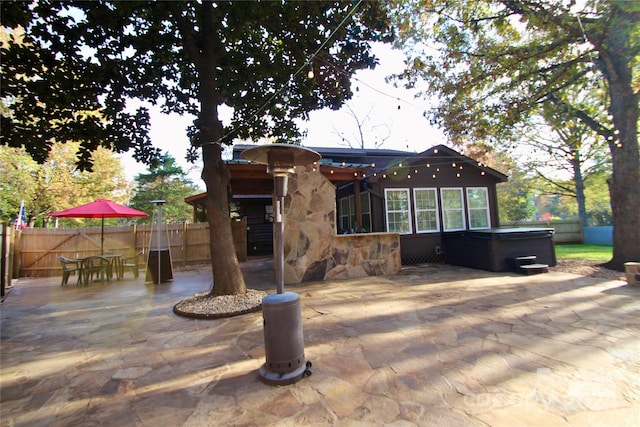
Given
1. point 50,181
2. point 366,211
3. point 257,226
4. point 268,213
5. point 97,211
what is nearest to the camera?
point 97,211

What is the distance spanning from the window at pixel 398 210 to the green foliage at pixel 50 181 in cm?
1351

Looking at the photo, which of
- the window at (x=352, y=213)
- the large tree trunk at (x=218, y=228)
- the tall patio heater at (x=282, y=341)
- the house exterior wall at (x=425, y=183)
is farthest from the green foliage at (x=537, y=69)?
the tall patio heater at (x=282, y=341)

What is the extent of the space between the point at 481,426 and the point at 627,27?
8.17 metres

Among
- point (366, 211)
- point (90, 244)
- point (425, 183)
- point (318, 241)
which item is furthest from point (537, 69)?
point (90, 244)

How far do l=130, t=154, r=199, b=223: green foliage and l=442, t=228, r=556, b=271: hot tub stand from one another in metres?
23.5

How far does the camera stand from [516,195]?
25516 millimetres

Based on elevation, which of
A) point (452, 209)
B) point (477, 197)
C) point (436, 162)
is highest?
point (436, 162)

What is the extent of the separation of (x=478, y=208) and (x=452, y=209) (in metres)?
1.10

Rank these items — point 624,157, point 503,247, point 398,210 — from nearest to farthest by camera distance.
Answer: point 624,157
point 503,247
point 398,210

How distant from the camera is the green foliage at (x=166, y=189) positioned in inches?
985

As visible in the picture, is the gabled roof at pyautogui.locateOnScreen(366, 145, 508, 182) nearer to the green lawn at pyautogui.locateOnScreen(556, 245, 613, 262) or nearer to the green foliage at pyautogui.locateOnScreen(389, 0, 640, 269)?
the green foliage at pyautogui.locateOnScreen(389, 0, 640, 269)

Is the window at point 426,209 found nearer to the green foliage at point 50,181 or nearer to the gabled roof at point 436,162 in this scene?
the gabled roof at point 436,162

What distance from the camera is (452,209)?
1025cm

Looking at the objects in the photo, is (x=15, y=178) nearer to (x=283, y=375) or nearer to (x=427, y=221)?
(x=283, y=375)
